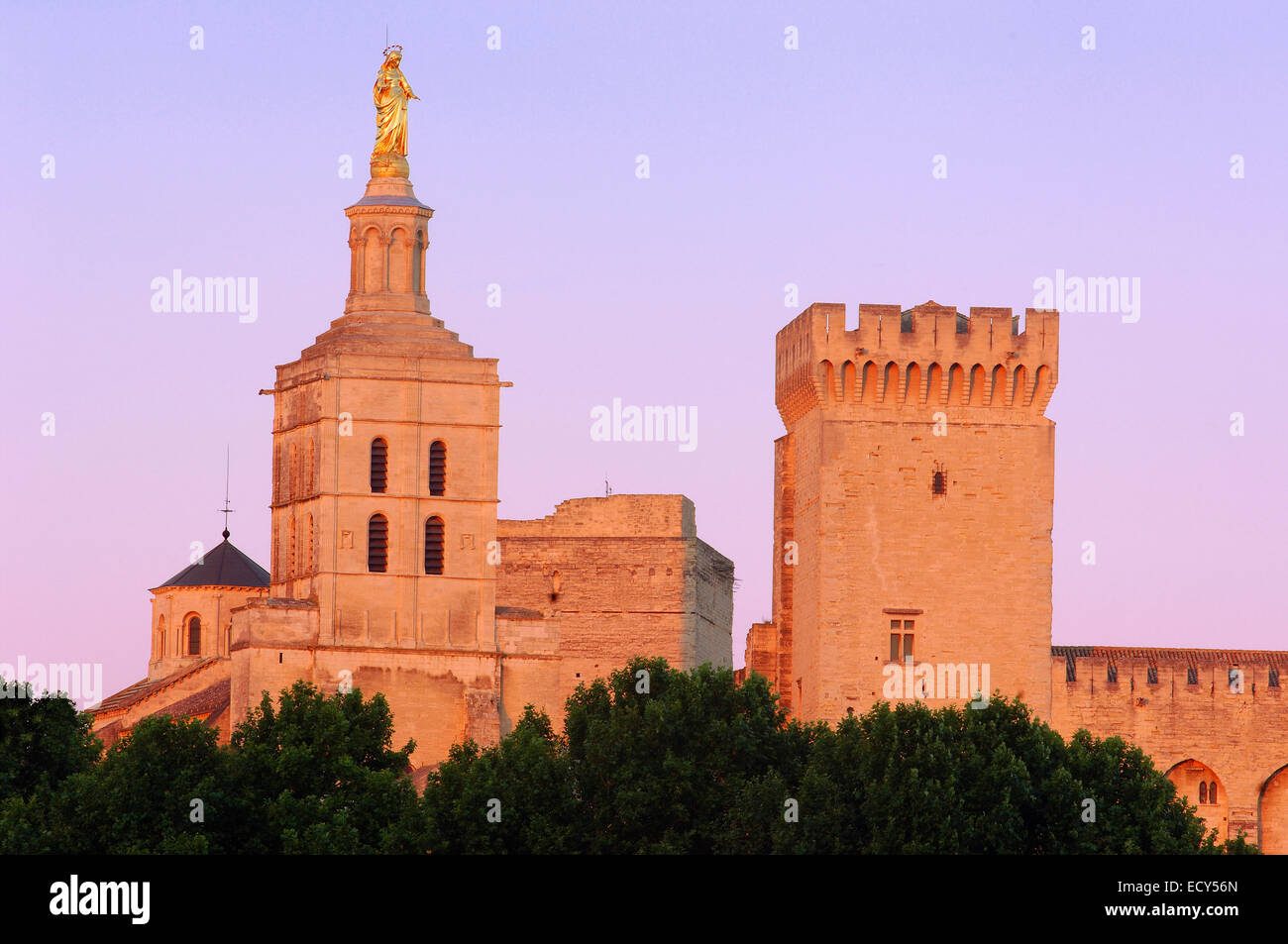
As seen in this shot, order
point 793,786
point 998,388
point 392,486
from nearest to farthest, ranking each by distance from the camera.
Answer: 1. point 793,786
2. point 998,388
3. point 392,486

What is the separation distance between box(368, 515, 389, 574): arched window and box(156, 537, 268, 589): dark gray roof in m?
22.0

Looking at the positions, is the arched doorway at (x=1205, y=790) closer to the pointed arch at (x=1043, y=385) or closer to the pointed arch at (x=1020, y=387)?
the pointed arch at (x=1043, y=385)

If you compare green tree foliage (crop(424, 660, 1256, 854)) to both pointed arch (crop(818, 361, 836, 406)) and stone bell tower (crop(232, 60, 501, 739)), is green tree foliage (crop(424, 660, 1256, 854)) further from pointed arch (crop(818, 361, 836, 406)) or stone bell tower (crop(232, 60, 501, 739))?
stone bell tower (crop(232, 60, 501, 739))

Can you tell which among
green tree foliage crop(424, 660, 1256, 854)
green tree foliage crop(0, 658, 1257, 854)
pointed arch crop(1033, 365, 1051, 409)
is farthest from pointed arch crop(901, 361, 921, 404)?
green tree foliage crop(424, 660, 1256, 854)

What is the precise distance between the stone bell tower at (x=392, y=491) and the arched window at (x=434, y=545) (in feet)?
0.09

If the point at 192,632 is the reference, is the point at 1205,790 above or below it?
below

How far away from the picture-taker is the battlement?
77312 mm

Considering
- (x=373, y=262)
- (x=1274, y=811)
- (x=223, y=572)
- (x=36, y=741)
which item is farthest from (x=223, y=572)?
(x=1274, y=811)

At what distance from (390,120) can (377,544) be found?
1278 cm

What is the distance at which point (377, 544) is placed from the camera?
93.8 m

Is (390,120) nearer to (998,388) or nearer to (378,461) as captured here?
(378,461)
